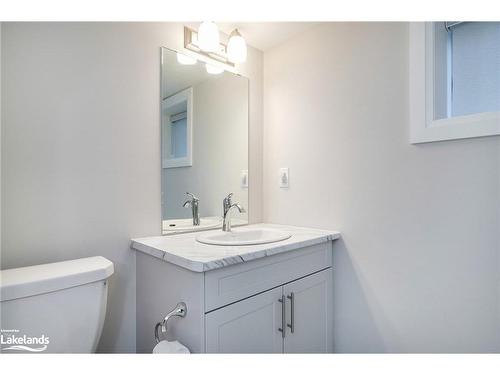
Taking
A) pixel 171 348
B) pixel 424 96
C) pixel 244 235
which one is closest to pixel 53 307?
pixel 171 348

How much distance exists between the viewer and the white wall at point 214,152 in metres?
1.50

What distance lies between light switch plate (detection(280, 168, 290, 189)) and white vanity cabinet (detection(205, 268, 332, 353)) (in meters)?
0.56

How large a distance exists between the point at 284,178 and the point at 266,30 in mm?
886

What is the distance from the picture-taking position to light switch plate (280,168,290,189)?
5.79 ft

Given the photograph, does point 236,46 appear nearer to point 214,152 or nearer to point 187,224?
point 214,152

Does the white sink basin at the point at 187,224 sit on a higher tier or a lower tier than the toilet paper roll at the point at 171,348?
higher

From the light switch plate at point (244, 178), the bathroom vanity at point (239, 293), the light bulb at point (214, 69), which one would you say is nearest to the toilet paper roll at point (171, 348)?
the bathroom vanity at point (239, 293)

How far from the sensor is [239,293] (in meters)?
1.07

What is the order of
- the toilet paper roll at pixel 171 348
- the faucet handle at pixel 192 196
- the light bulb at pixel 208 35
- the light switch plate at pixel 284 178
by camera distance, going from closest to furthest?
the toilet paper roll at pixel 171 348, the light bulb at pixel 208 35, the faucet handle at pixel 192 196, the light switch plate at pixel 284 178

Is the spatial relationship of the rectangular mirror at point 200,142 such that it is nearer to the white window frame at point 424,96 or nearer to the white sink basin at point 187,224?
the white sink basin at point 187,224

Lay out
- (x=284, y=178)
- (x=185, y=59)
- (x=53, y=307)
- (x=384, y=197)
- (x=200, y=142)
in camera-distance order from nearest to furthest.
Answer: (x=53, y=307) → (x=384, y=197) → (x=185, y=59) → (x=200, y=142) → (x=284, y=178)

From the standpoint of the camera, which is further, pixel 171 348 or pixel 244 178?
pixel 244 178

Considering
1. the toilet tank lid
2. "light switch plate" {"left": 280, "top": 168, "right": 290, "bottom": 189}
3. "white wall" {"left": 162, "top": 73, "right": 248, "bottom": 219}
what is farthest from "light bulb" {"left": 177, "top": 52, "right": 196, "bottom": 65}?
the toilet tank lid

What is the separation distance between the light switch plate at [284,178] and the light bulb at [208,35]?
2.65 ft
